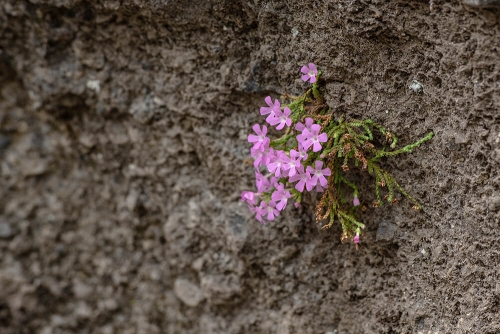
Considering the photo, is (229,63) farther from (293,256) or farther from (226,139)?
(293,256)

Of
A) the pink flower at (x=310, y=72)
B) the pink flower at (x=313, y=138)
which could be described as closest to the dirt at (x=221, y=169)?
the pink flower at (x=310, y=72)

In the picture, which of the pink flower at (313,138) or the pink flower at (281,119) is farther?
the pink flower at (281,119)

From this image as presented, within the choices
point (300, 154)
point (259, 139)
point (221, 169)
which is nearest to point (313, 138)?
point (300, 154)

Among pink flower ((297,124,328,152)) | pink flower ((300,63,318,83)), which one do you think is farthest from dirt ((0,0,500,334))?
pink flower ((297,124,328,152))

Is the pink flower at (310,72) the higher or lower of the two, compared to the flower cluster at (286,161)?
higher

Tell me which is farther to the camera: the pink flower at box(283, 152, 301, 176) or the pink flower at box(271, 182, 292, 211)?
the pink flower at box(271, 182, 292, 211)

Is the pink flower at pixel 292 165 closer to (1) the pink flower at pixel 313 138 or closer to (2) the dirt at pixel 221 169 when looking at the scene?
(1) the pink flower at pixel 313 138

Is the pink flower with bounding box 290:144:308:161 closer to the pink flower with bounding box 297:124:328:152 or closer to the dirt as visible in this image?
the pink flower with bounding box 297:124:328:152

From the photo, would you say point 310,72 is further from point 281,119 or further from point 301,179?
point 301,179

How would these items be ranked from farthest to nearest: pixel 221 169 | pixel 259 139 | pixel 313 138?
pixel 221 169
pixel 259 139
pixel 313 138
